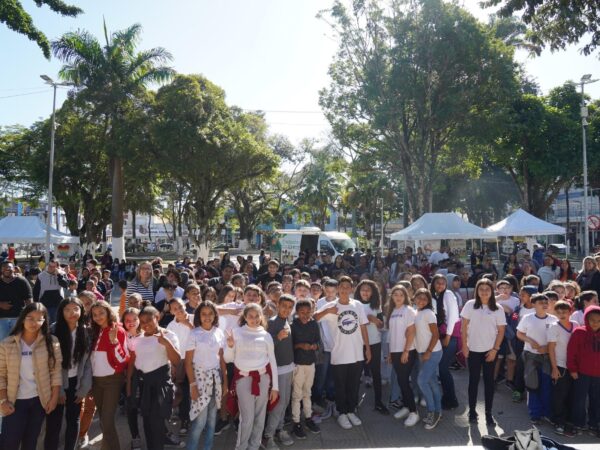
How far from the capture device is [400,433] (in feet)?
17.8

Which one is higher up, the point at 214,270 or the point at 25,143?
the point at 25,143

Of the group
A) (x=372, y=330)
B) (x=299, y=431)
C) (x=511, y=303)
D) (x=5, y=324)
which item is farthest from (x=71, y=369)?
(x=511, y=303)

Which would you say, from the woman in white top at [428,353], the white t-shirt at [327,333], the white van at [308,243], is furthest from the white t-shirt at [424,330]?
the white van at [308,243]

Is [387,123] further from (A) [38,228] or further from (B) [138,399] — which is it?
(B) [138,399]

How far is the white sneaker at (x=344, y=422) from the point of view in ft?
18.2

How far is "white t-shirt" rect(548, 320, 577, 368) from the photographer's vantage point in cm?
544

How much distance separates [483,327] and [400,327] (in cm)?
93

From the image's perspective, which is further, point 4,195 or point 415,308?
point 4,195

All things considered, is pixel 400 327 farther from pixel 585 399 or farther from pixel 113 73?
pixel 113 73

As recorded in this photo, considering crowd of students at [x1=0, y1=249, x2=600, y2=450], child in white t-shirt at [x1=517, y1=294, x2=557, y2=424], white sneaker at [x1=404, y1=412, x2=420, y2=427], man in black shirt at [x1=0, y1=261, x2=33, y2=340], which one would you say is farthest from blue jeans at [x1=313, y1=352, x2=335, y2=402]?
man in black shirt at [x1=0, y1=261, x2=33, y2=340]

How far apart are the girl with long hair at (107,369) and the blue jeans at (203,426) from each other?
2.27 ft

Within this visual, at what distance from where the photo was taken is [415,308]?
6262 millimetres

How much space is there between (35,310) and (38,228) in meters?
19.9

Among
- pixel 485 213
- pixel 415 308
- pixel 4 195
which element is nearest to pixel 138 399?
pixel 415 308
